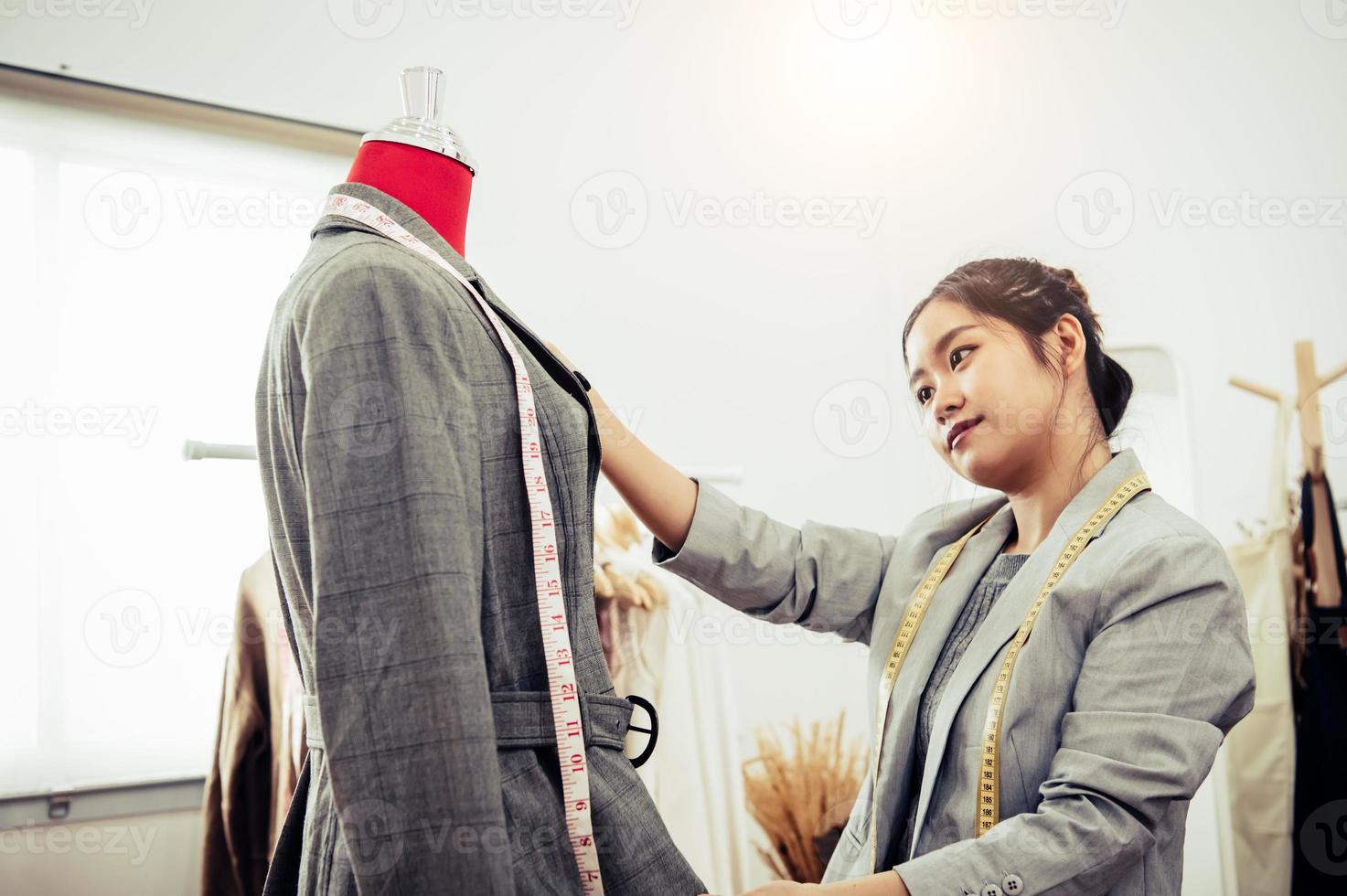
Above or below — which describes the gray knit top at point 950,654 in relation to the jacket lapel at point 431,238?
below

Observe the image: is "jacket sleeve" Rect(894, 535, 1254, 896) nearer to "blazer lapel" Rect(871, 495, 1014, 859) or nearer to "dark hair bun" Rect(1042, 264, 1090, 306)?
"blazer lapel" Rect(871, 495, 1014, 859)

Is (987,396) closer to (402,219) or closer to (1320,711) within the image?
(402,219)

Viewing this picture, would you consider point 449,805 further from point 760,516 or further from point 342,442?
point 760,516

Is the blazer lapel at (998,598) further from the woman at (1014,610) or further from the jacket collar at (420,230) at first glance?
the jacket collar at (420,230)

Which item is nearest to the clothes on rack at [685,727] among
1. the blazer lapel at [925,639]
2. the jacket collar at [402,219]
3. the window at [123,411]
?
the blazer lapel at [925,639]

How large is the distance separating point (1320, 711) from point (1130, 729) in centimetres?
133

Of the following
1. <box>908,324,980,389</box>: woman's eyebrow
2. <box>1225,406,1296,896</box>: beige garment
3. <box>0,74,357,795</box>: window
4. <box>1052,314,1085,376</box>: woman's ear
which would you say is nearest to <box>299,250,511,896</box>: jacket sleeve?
<box>908,324,980,389</box>: woman's eyebrow

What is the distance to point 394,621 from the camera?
2.63 feet

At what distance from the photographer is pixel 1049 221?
123 inches

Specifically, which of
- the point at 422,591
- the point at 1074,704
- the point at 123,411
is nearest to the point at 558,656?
the point at 422,591

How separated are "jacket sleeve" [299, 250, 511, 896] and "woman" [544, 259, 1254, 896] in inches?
17.6

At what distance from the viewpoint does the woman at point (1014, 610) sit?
1.17 metres

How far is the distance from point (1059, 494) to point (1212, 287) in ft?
6.17

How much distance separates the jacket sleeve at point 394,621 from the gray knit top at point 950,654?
2.44 ft
